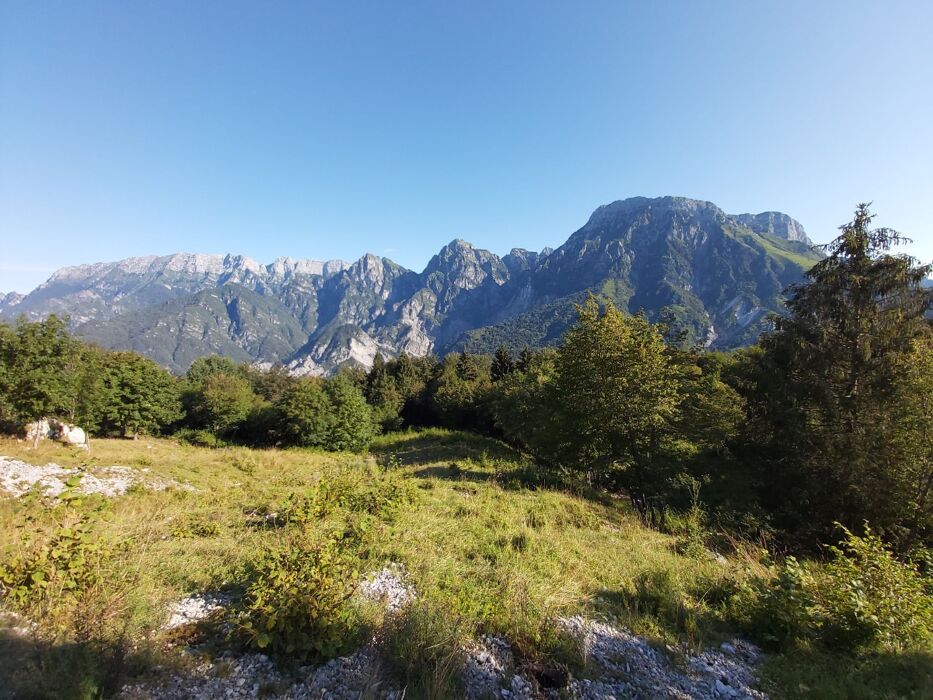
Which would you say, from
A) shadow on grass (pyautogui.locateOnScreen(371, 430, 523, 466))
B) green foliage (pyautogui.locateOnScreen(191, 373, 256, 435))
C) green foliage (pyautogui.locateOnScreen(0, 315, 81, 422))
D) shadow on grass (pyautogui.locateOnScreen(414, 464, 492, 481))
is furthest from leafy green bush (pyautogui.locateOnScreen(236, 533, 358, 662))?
green foliage (pyautogui.locateOnScreen(191, 373, 256, 435))

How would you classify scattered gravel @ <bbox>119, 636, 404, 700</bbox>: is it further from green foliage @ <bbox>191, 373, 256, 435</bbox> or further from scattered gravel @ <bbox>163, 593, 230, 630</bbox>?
green foliage @ <bbox>191, 373, 256, 435</bbox>

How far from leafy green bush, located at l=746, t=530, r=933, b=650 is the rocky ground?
2.07ft

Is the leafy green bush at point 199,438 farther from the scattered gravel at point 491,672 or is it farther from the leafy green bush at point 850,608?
the leafy green bush at point 850,608

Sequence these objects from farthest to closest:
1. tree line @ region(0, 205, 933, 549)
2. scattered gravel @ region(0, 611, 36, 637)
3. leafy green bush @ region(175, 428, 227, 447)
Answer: leafy green bush @ region(175, 428, 227, 447), tree line @ region(0, 205, 933, 549), scattered gravel @ region(0, 611, 36, 637)

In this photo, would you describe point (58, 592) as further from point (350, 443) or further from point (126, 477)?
point (350, 443)

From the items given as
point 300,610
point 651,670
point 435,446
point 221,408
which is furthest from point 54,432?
point 651,670

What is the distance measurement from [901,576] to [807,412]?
631cm

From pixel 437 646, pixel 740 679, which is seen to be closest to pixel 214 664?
pixel 437 646

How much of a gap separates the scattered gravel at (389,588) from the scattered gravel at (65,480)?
8.86 metres

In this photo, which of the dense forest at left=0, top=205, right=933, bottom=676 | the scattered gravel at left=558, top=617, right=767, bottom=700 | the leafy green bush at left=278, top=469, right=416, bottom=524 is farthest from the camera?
the dense forest at left=0, top=205, right=933, bottom=676

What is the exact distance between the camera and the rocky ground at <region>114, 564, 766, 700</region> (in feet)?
10.9

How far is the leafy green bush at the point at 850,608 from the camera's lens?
4.70 m

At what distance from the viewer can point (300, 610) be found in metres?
3.85

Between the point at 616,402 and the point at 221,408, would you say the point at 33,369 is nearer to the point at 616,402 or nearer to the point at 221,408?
the point at 221,408
